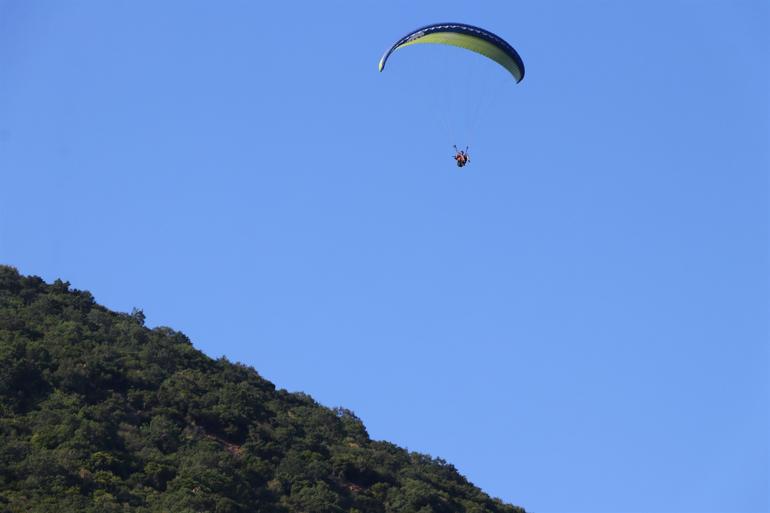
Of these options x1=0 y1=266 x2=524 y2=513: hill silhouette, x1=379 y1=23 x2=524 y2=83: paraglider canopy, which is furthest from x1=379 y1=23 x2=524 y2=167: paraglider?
x1=0 y1=266 x2=524 y2=513: hill silhouette

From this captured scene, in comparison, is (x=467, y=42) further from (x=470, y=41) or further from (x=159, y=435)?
(x=159, y=435)

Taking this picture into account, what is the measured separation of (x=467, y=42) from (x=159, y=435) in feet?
67.2

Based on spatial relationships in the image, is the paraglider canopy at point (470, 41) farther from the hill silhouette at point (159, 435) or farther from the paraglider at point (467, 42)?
the hill silhouette at point (159, 435)

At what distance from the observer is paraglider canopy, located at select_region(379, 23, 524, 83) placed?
8081cm

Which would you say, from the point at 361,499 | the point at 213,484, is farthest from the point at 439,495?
the point at 213,484

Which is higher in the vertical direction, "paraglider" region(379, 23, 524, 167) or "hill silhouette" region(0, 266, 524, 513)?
"paraglider" region(379, 23, 524, 167)

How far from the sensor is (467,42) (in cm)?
8206

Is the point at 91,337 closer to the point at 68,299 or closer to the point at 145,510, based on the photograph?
the point at 68,299

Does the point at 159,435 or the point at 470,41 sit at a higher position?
the point at 470,41

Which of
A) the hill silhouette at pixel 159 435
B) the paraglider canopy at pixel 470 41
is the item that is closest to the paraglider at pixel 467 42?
the paraglider canopy at pixel 470 41

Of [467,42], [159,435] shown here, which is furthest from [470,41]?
[159,435]

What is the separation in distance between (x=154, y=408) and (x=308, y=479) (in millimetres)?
7524

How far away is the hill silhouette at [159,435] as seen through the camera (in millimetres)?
74062

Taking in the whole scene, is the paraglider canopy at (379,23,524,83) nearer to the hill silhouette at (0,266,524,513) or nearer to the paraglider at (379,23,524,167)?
the paraglider at (379,23,524,167)
